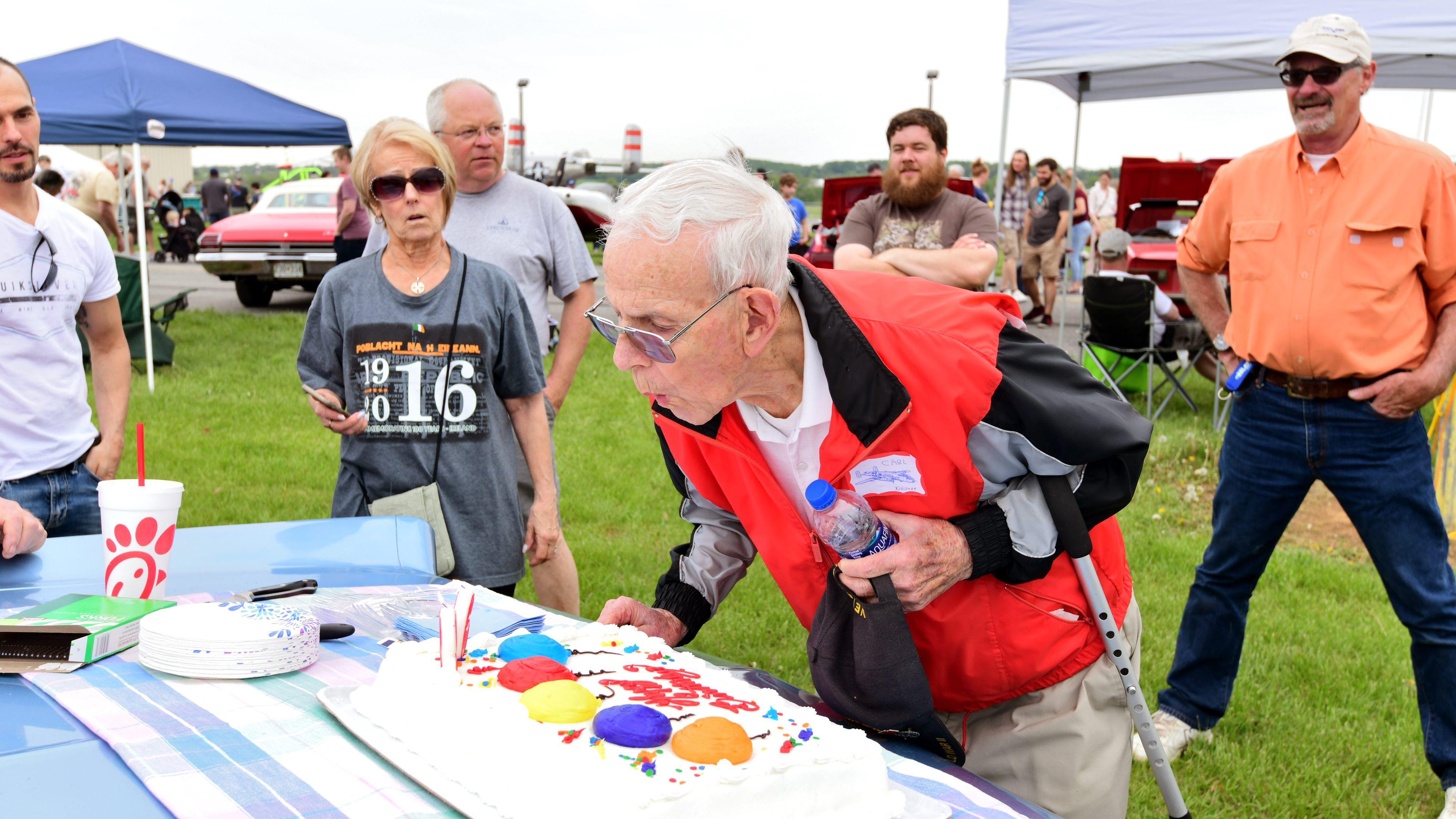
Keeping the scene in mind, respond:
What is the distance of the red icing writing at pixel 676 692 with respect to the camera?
4.42ft

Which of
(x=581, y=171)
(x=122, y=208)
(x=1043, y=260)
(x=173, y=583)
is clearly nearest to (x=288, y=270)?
(x=122, y=208)

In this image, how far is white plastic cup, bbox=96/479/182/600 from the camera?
1.75m

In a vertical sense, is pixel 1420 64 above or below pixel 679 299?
above

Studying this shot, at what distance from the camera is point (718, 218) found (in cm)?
159

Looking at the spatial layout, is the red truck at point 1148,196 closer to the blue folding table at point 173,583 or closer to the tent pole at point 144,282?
the tent pole at point 144,282

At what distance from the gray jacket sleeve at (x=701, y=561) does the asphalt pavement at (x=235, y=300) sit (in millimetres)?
8346

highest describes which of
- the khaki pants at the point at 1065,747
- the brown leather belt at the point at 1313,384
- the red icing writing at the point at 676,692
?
the brown leather belt at the point at 1313,384

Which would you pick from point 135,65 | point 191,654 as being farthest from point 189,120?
point 191,654

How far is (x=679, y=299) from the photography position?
1.60 metres

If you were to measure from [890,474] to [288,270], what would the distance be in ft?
40.8

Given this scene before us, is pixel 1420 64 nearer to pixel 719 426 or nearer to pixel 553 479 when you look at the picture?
pixel 553 479

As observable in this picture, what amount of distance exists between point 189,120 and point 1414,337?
28.8ft

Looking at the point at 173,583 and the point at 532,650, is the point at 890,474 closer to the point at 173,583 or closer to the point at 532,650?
the point at 532,650

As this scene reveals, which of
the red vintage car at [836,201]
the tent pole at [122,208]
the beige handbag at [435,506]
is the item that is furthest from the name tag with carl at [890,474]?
the tent pole at [122,208]
